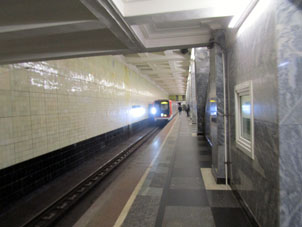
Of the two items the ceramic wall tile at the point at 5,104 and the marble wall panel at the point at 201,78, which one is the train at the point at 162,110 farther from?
the ceramic wall tile at the point at 5,104

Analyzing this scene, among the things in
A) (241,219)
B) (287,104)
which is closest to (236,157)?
(241,219)

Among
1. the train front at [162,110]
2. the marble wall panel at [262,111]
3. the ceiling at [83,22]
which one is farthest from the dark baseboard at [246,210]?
the train front at [162,110]

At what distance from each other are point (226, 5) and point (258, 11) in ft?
1.39

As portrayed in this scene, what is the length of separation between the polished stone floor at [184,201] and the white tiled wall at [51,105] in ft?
9.42

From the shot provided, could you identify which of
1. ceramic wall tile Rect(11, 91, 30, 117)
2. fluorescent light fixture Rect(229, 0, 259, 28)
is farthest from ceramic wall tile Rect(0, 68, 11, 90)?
fluorescent light fixture Rect(229, 0, 259, 28)

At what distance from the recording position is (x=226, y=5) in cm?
234

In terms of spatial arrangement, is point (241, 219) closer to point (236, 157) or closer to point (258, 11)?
point (236, 157)

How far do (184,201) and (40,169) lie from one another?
3.68 metres

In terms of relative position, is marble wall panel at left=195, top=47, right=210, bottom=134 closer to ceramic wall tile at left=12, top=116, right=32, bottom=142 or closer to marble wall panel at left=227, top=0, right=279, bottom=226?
marble wall panel at left=227, top=0, right=279, bottom=226

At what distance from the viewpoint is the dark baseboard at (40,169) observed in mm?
3910

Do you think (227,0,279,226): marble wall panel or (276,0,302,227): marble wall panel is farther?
(227,0,279,226): marble wall panel

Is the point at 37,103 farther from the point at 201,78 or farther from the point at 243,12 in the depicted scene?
the point at 201,78

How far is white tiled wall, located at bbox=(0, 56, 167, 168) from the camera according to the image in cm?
405

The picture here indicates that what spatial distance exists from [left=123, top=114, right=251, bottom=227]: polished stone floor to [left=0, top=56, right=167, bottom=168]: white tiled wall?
2870 millimetres
